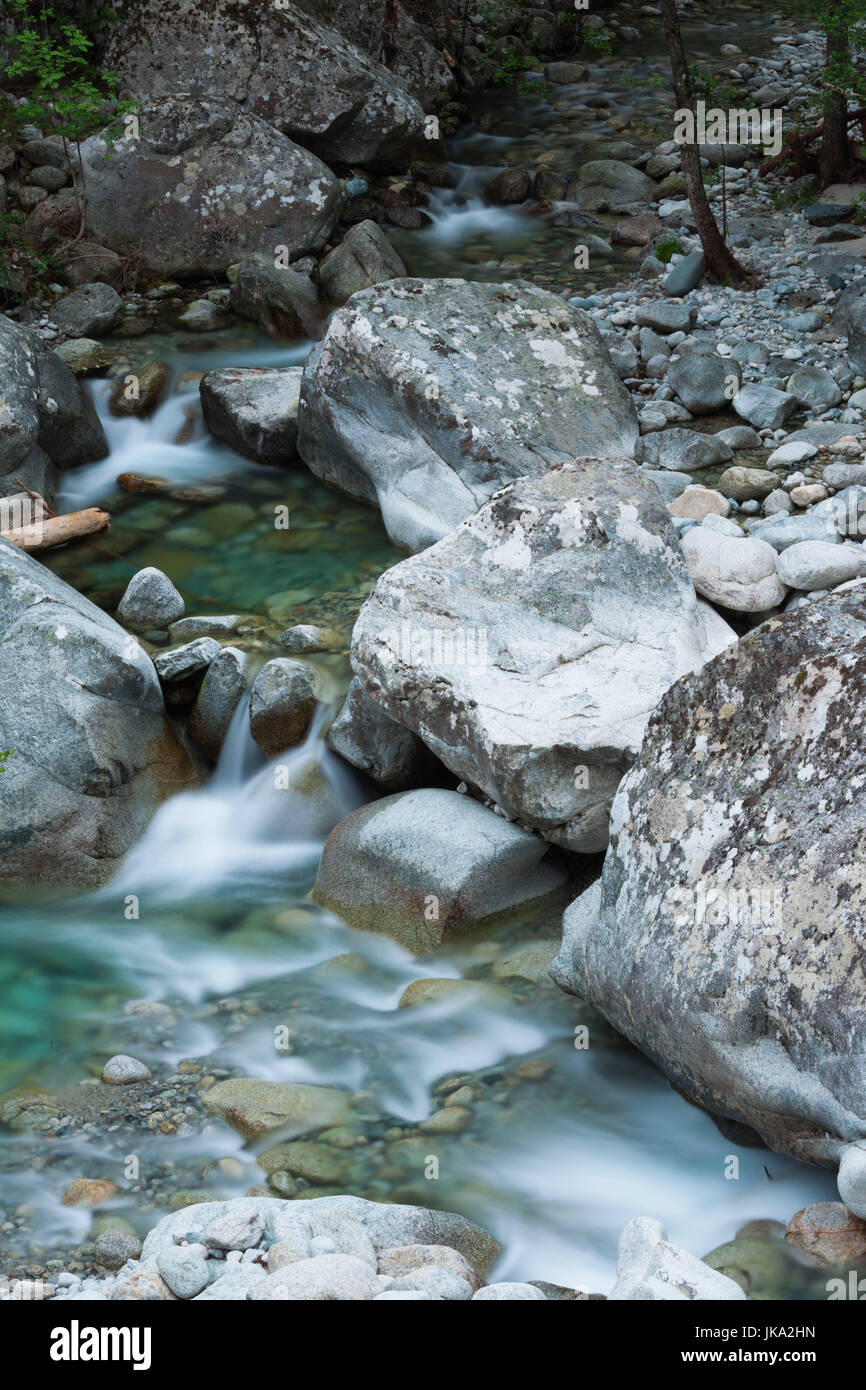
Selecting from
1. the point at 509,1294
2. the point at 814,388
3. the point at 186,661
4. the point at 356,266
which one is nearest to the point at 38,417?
the point at 186,661

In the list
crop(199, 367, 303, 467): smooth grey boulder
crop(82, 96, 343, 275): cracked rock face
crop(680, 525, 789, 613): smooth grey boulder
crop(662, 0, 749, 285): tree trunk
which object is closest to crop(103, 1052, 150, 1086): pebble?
crop(680, 525, 789, 613): smooth grey boulder

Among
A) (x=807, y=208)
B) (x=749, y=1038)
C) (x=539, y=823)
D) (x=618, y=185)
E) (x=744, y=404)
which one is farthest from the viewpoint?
(x=618, y=185)

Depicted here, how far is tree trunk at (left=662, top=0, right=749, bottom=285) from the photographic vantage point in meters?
9.52

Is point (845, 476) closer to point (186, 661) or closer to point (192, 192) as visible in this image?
point (186, 661)

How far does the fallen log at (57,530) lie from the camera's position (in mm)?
8078

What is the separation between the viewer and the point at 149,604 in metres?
7.49

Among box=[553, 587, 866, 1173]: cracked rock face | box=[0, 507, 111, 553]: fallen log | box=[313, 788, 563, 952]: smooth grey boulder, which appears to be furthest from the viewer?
box=[0, 507, 111, 553]: fallen log

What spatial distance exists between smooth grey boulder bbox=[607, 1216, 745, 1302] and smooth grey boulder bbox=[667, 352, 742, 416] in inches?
238

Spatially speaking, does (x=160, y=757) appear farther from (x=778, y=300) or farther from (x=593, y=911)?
(x=778, y=300)

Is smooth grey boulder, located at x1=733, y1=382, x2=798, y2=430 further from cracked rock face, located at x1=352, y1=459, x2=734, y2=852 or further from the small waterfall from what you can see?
the small waterfall

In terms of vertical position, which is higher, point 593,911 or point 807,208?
point 807,208

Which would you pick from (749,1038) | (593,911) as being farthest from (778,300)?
(749,1038)

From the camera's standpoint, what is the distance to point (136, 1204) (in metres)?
4.39

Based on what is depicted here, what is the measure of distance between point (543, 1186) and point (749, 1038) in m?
0.90
